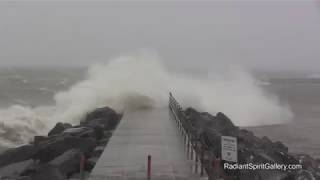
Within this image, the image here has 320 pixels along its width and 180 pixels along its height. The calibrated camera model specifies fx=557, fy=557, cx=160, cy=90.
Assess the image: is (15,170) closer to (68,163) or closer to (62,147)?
(68,163)

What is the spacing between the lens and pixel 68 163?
11289 mm

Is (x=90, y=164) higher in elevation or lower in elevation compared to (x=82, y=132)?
lower

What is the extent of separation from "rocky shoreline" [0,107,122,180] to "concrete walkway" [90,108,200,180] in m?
0.45

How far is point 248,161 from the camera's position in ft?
37.3

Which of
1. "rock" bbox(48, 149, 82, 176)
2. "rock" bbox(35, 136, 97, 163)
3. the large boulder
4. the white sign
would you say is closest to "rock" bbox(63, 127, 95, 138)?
"rock" bbox(35, 136, 97, 163)

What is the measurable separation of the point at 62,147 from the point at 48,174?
3.34 meters

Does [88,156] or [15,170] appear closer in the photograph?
[15,170]

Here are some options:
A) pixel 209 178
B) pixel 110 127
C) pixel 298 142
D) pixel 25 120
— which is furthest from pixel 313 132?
pixel 209 178

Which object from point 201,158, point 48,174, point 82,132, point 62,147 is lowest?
point 48,174

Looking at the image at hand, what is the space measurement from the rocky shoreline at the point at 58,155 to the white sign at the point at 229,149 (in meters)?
2.23

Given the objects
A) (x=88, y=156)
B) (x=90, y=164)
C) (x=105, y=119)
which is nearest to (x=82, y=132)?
(x=88, y=156)

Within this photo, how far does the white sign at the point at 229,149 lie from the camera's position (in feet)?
27.0

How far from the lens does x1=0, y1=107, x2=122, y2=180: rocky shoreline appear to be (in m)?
10.5

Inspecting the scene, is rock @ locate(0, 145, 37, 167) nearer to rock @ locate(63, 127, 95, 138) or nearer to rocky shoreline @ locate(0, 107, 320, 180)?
rocky shoreline @ locate(0, 107, 320, 180)
